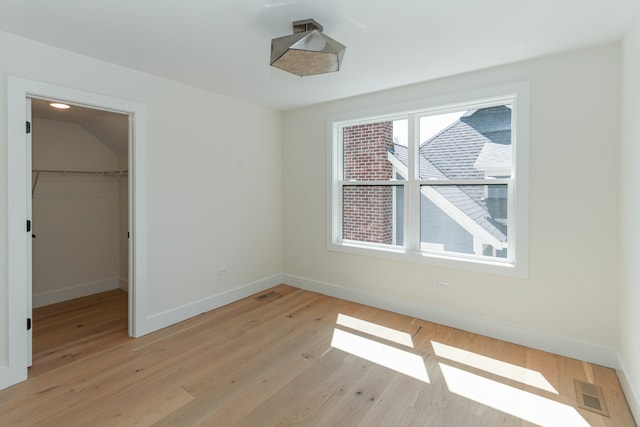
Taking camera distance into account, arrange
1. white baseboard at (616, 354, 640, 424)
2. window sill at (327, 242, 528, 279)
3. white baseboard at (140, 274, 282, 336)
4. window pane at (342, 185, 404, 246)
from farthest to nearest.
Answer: window pane at (342, 185, 404, 246)
white baseboard at (140, 274, 282, 336)
window sill at (327, 242, 528, 279)
white baseboard at (616, 354, 640, 424)

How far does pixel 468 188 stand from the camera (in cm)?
320

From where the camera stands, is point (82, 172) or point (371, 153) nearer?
point (371, 153)

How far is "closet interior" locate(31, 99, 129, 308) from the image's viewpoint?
3.91 meters

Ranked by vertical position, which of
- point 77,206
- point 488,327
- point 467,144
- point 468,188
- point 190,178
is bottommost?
point 488,327

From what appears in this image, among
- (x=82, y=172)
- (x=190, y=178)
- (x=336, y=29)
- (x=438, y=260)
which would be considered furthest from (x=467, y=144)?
(x=82, y=172)

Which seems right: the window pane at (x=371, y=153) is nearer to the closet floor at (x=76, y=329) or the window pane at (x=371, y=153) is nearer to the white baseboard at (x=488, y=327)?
the white baseboard at (x=488, y=327)

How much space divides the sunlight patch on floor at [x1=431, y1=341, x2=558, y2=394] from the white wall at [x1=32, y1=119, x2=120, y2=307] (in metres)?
4.43

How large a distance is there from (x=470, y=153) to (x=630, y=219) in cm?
136

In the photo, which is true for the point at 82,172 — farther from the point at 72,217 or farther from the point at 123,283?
the point at 123,283

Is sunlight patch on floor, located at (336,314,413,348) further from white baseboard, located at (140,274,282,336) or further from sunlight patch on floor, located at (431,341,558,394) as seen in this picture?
white baseboard, located at (140,274,282,336)

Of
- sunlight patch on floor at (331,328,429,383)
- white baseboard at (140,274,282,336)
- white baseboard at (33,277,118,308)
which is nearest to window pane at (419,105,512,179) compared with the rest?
sunlight patch on floor at (331,328,429,383)

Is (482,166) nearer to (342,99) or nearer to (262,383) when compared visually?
(342,99)

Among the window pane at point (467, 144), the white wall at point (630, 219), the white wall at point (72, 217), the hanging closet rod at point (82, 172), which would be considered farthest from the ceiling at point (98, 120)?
the white wall at point (630, 219)

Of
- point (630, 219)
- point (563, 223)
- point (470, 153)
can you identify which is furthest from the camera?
point (470, 153)
